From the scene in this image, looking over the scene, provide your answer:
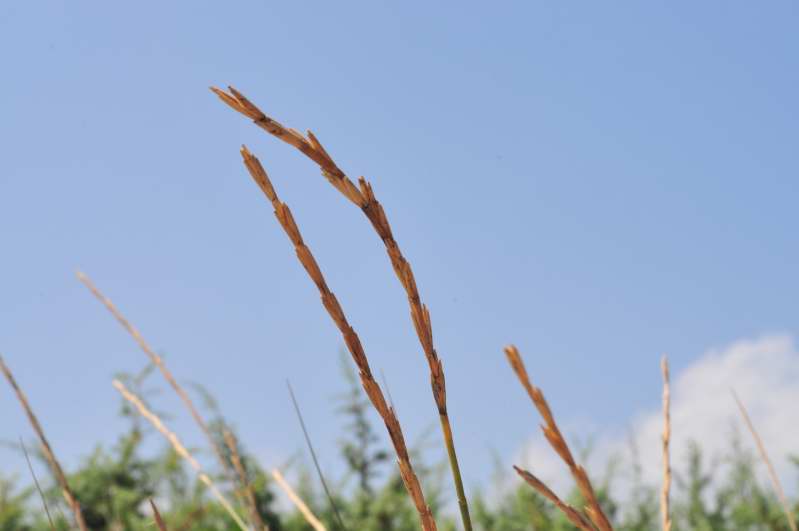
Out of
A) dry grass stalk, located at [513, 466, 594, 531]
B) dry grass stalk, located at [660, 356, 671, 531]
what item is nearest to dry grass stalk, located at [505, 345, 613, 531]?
dry grass stalk, located at [513, 466, 594, 531]

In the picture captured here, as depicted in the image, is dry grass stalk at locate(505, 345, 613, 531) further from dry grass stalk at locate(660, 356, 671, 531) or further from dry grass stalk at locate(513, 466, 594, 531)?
dry grass stalk at locate(660, 356, 671, 531)

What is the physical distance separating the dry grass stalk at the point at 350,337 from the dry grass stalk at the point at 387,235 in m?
0.04

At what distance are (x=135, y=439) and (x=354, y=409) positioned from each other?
222cm

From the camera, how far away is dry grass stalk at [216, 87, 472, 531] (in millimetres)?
822

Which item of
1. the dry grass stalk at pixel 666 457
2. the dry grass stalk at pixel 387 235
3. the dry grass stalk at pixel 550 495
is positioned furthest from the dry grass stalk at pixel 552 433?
the dry grass stalk at pixel 666 457

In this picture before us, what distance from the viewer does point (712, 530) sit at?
6660mm

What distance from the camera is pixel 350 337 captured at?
0.82 m

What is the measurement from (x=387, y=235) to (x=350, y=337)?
0.32 ft

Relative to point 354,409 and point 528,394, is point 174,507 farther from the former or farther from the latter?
point 528,394

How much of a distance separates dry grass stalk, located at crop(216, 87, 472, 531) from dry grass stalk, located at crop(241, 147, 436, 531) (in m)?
0.04

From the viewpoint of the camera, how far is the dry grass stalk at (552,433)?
0.70m

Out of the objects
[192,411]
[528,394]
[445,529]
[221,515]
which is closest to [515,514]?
[445,529]

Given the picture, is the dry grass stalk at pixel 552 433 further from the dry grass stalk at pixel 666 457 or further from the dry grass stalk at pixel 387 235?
the dry grass stalk at pixel 666 457

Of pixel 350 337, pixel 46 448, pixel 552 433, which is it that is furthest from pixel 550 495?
pixel 46 448
